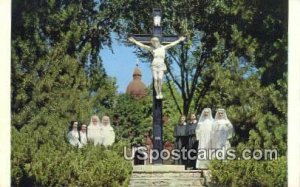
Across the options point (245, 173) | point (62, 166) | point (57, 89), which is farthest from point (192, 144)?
point (57, 89)

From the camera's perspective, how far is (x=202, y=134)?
8.34 m

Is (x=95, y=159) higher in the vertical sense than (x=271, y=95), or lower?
lower

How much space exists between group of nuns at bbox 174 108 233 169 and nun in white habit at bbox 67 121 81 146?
0.93 m

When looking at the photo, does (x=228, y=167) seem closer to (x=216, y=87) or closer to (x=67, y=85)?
(x=216, y=87)

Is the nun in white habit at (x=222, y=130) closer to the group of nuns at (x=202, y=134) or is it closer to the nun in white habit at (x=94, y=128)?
the group of nuns at (x=202, y=134)

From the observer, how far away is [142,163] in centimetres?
822

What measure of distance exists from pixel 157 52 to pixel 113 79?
49cm

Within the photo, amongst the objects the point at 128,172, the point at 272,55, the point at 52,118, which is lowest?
the point at 128,172

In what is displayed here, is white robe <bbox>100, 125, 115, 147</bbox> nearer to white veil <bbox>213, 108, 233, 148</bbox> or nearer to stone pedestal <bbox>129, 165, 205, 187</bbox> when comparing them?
stone pedestal <bbox>129, 165, 205, 187</bbox>

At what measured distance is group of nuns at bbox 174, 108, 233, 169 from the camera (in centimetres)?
820

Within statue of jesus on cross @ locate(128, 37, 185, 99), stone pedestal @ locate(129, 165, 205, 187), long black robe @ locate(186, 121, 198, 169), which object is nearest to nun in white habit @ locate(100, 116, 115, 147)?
stone pedestal @ locate(129, 165, 205, 187)
